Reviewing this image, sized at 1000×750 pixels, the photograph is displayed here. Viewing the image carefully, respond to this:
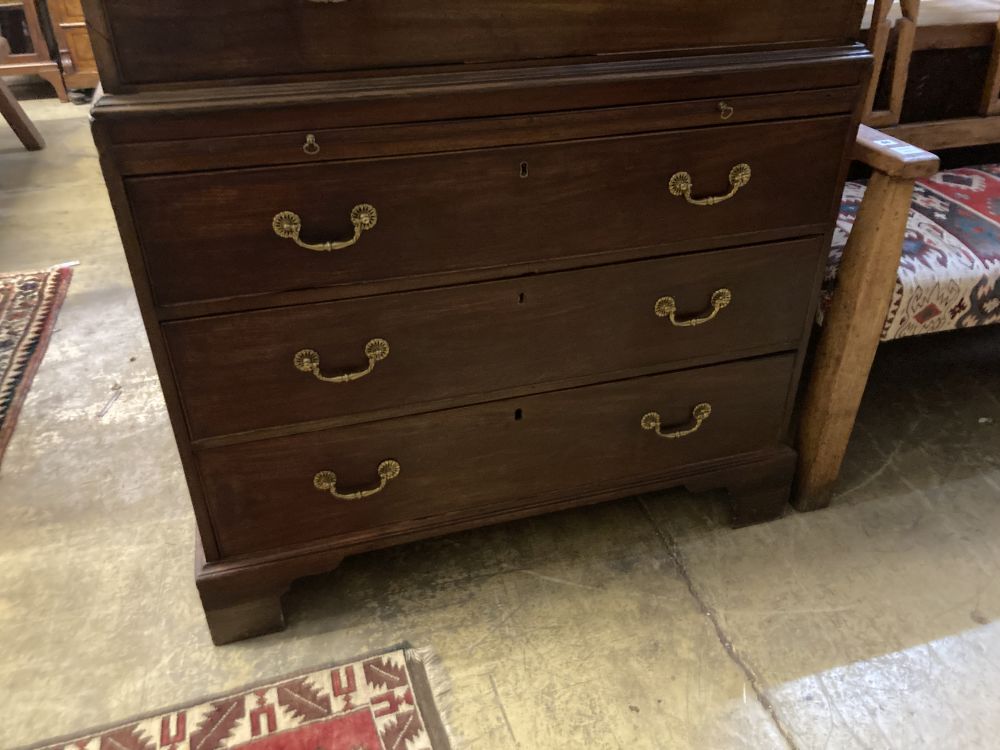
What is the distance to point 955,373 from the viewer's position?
1.95 meters

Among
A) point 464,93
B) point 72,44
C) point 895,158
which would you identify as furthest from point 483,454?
point 72,44

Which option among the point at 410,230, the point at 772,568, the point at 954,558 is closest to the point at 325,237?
the point at 410,230

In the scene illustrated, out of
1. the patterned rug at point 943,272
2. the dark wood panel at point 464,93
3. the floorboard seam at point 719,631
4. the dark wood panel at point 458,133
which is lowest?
the floorboard seam at point 719,631

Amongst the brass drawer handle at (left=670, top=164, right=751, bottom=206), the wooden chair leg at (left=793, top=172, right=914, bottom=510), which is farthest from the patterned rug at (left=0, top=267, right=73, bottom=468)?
the wooden chair leg at (left=793, top=172, right=914, bottom=510)

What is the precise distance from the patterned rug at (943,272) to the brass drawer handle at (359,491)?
80 cm

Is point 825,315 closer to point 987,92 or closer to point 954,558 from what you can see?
point 954,558

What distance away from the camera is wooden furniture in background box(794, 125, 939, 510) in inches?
49.3

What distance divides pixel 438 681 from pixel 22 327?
160cm

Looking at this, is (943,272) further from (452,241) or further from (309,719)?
(309,719)

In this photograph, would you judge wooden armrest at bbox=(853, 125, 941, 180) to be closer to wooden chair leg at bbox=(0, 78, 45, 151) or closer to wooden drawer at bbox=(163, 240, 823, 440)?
wooden drawer at bbox=(163, 240, 823, 440)

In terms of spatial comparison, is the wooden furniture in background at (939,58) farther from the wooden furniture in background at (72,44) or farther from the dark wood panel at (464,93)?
the wooden furniture in background at (72,44)

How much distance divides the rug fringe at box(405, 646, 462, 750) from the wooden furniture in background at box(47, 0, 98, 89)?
11.6 ft

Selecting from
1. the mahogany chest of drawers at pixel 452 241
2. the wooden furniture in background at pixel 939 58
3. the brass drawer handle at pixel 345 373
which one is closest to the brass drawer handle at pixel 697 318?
the mahogany chest of drawers at pixel 452 241

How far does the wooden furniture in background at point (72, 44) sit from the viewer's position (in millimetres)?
3762
